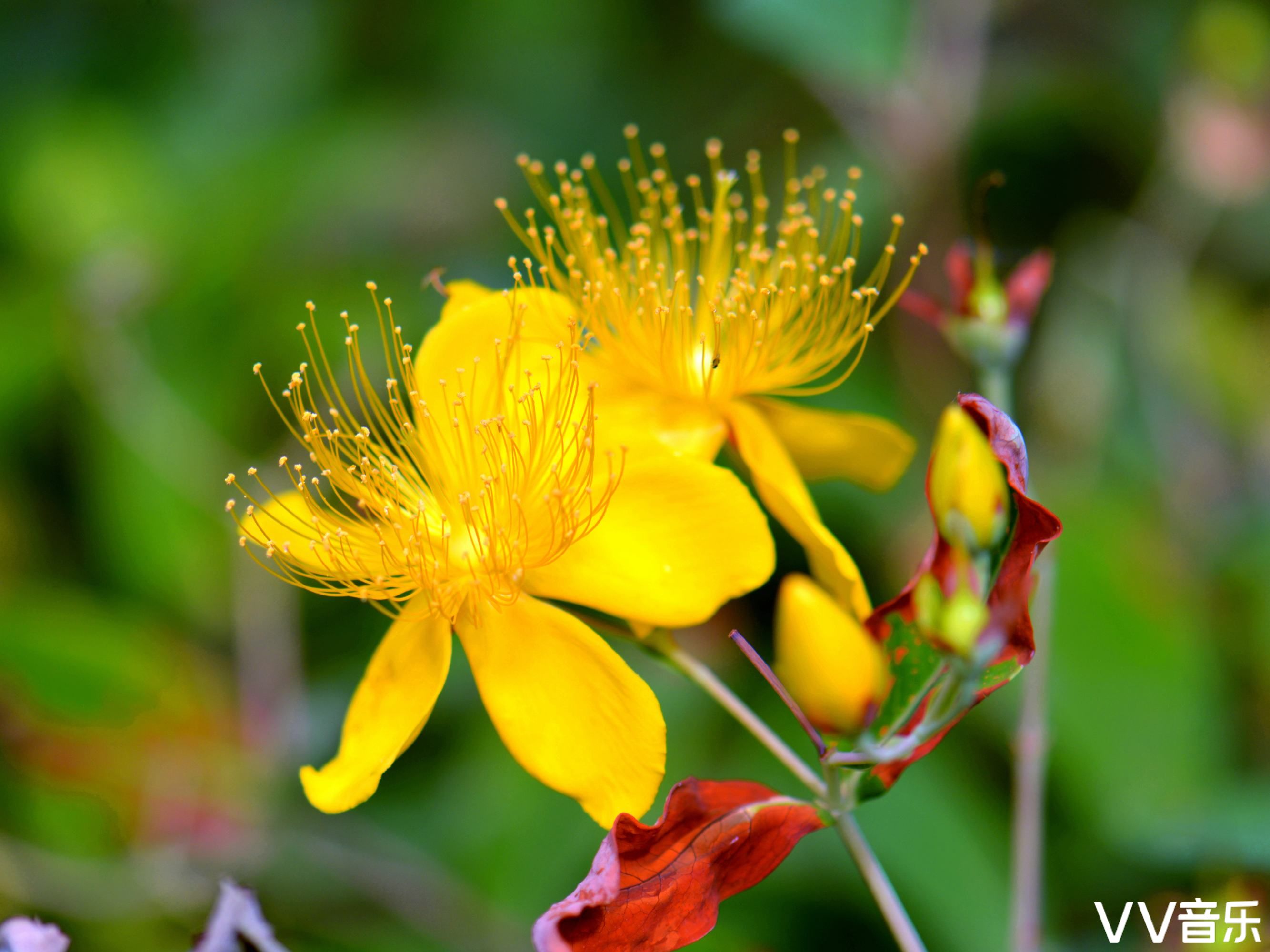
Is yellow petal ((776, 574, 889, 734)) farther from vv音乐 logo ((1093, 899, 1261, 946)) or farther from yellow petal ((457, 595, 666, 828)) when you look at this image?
vv音乐 logo ((1093, 899, 1261, 946))

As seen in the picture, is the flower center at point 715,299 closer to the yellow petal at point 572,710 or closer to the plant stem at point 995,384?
the plant stem at point 995,384

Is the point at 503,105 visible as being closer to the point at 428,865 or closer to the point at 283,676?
the point at 283,676

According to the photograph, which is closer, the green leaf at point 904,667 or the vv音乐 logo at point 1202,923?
the green leaf at point 904,667

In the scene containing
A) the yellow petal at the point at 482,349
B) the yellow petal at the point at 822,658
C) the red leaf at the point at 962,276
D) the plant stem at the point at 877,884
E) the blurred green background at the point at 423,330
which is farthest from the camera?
the blurred green background at the point at 423,330

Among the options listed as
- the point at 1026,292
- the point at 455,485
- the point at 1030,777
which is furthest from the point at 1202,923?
the point at 455,485

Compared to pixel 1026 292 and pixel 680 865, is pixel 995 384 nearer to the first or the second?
pixel 1026 292

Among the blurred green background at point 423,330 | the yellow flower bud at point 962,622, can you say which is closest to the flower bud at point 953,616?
the yellow flower bud at point 962,622
